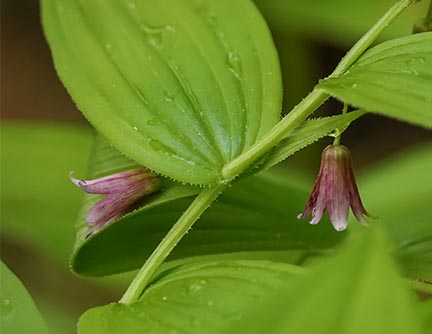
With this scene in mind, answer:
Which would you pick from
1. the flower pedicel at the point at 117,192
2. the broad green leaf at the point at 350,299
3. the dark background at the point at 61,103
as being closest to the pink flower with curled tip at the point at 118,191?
the flower pedicel at the point at 117,192


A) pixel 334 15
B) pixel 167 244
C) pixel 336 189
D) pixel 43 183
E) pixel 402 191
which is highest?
pixel 334 15

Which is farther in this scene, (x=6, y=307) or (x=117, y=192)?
(x=117, y=192)

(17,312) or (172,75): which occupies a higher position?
(172,75)

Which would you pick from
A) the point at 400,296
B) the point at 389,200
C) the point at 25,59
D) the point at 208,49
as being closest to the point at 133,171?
the point at 208,49

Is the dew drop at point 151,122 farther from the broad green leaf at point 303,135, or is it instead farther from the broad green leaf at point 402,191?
the broad green leaf at point 402,191

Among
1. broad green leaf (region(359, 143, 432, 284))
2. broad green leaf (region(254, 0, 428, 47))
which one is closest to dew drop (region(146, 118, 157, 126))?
broad green leaf (region(359, 143, 432, 284))

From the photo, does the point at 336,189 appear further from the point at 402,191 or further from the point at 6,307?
the point at 402,191

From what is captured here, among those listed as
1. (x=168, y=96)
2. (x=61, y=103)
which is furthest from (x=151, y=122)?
(x=61, y=103)
